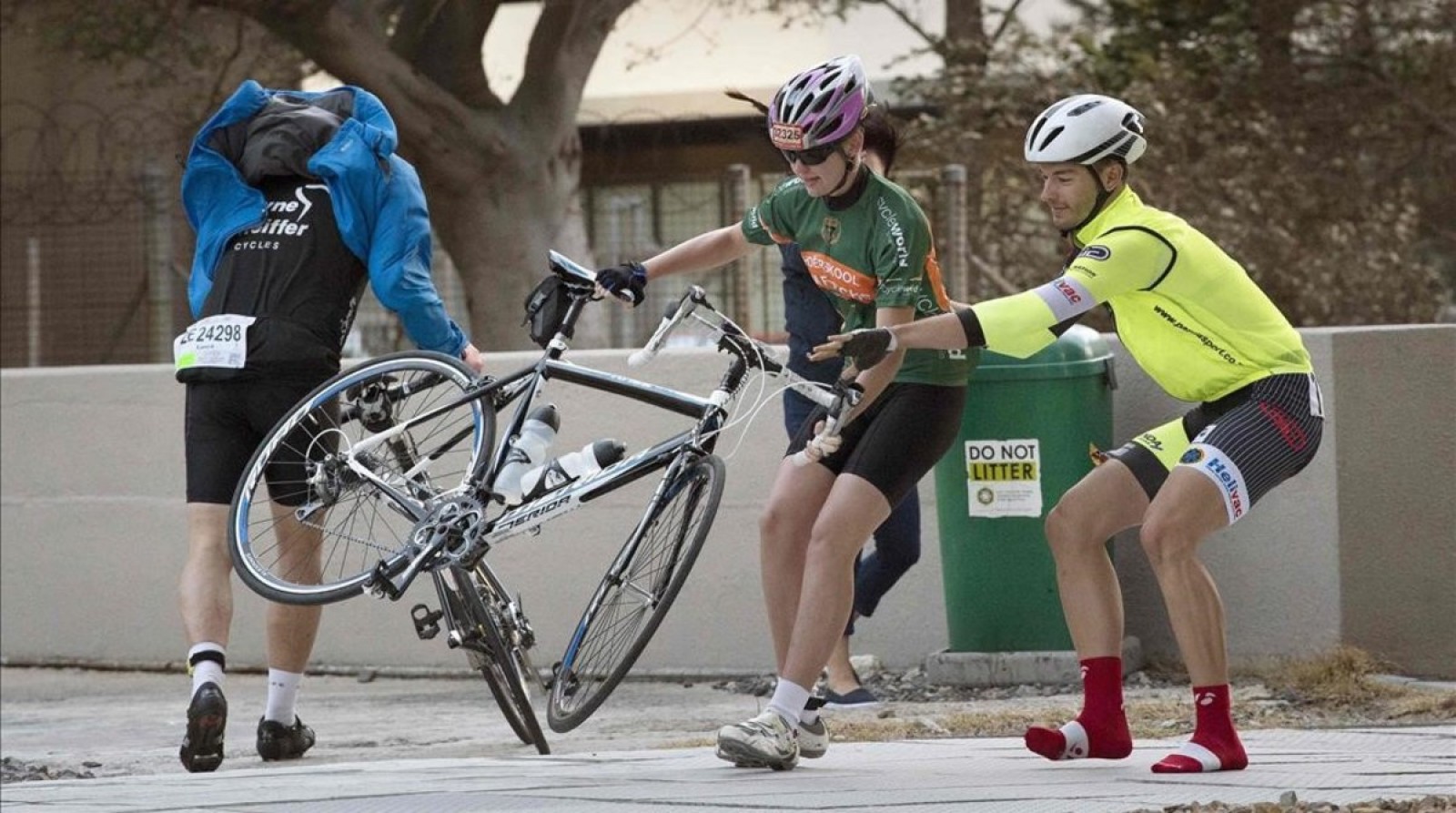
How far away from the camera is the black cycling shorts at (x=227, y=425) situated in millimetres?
6738

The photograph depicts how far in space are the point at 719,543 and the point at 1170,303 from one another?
3525 millimetres

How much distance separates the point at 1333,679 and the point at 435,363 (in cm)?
333

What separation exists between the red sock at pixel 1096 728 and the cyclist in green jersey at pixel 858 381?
1.92 ft

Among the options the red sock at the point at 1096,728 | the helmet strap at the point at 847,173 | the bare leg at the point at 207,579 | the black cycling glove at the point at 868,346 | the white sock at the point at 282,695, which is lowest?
the white sock at the point at 282,695

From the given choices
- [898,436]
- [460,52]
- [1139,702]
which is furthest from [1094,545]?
[460,52]

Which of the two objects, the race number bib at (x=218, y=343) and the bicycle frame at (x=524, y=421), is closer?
the bicycle frame at (x=524, y=421)

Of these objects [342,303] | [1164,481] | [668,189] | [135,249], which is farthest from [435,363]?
[135,249]

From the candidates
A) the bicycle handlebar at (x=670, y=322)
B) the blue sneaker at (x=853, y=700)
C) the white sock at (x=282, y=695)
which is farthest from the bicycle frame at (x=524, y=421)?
the blue sneaker at (x=853, y=700)

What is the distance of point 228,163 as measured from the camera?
22.6 ft

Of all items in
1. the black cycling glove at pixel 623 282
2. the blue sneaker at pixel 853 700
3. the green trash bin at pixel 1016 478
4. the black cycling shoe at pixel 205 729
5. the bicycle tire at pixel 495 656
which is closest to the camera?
the black cycling glove at pixel 623 282

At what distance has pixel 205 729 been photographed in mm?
6594

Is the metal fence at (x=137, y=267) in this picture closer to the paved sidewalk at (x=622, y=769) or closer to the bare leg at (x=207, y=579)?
the paved sidewalk at (x=622, y=769)

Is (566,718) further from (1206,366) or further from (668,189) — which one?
Result: (668,189)

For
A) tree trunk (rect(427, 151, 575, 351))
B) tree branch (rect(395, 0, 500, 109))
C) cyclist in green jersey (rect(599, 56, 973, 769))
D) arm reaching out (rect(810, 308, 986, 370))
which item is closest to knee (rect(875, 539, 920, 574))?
cyclist in green jersey (rect(599, 56, 973, 769))
